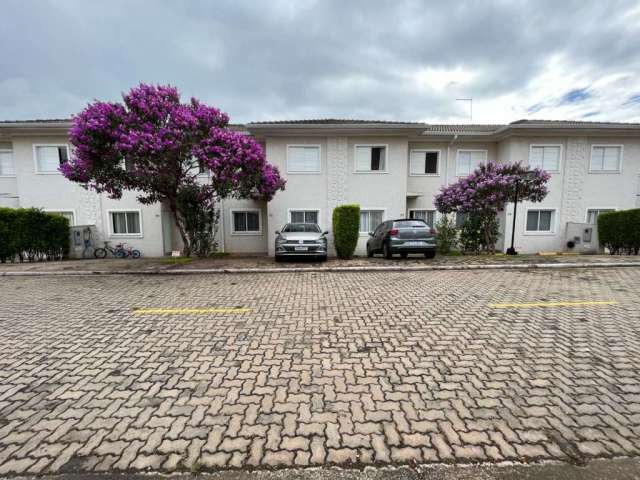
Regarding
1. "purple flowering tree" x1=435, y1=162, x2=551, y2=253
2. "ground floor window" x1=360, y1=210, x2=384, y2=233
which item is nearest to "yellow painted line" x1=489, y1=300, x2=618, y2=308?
"purple flowering tree" x1=435, y1=162, x2=551, y2=253

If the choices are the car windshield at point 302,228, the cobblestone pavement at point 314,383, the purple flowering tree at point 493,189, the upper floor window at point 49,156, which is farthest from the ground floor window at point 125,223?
the purple flowering tree at point 493,189

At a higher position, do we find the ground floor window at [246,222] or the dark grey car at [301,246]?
the ground floor window at [246,222]

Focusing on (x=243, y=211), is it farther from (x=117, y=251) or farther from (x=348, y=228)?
(x=117, y=251)

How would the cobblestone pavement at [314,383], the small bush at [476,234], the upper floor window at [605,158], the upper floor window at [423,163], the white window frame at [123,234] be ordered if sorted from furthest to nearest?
the upper floor window at [423,163], the upper floor window at [605,158], the white window frame at [123,234], the small bush at [476,234], the cobblestone pavement at [314,383]

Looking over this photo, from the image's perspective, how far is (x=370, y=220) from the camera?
47.3 feet

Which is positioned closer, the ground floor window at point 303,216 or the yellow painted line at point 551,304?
the yellow painted line at point 551,304

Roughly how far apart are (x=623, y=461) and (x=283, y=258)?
32.6 feet

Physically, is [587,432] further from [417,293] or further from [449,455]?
[417,293]

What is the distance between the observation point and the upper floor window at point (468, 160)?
15281 millimetres

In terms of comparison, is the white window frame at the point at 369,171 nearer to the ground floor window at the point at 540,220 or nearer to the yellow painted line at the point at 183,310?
the ground floor window at the point at 540,220

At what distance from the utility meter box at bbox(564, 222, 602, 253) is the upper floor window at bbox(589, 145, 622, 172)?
3.21 meters

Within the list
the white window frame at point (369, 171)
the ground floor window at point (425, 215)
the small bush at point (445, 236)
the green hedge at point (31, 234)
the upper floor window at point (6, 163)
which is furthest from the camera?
the ground floor window at point (425, 215)

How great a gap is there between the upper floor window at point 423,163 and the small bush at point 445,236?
3.09m

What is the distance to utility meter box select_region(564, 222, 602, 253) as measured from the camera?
14.0m
